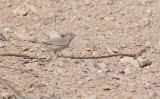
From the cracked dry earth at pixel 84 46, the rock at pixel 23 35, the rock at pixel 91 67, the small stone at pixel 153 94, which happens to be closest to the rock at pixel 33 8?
the cracked dry earth at pixel 84 46

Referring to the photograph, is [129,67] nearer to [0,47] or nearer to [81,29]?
[81,29]

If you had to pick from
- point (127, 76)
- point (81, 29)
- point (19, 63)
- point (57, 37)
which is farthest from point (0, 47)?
point (127, 76)

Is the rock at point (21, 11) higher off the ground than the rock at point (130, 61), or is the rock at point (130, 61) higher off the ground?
the rock at point (21, 11)

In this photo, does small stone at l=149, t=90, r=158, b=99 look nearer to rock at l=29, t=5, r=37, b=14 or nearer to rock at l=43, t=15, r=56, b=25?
rock at l=43, t=15, r=56, b=25

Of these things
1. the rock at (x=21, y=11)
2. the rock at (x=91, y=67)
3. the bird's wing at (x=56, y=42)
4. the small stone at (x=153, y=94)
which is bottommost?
the small stone at (x=153, y=94)

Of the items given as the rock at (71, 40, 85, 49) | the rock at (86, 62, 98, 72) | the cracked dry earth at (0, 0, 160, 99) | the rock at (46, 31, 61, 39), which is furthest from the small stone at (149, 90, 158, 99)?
the rock at (46, 31, 61, 39)

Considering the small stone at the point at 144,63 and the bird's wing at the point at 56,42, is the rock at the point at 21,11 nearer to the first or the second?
the bird's wing at the point at 56,42

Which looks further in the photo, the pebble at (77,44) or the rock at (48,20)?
the rock at (48,20)

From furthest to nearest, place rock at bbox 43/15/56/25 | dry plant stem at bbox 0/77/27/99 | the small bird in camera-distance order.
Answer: rock at bbox 43/15/56/25, the small bird, dry plant stem at bbox 0/77/27/99
